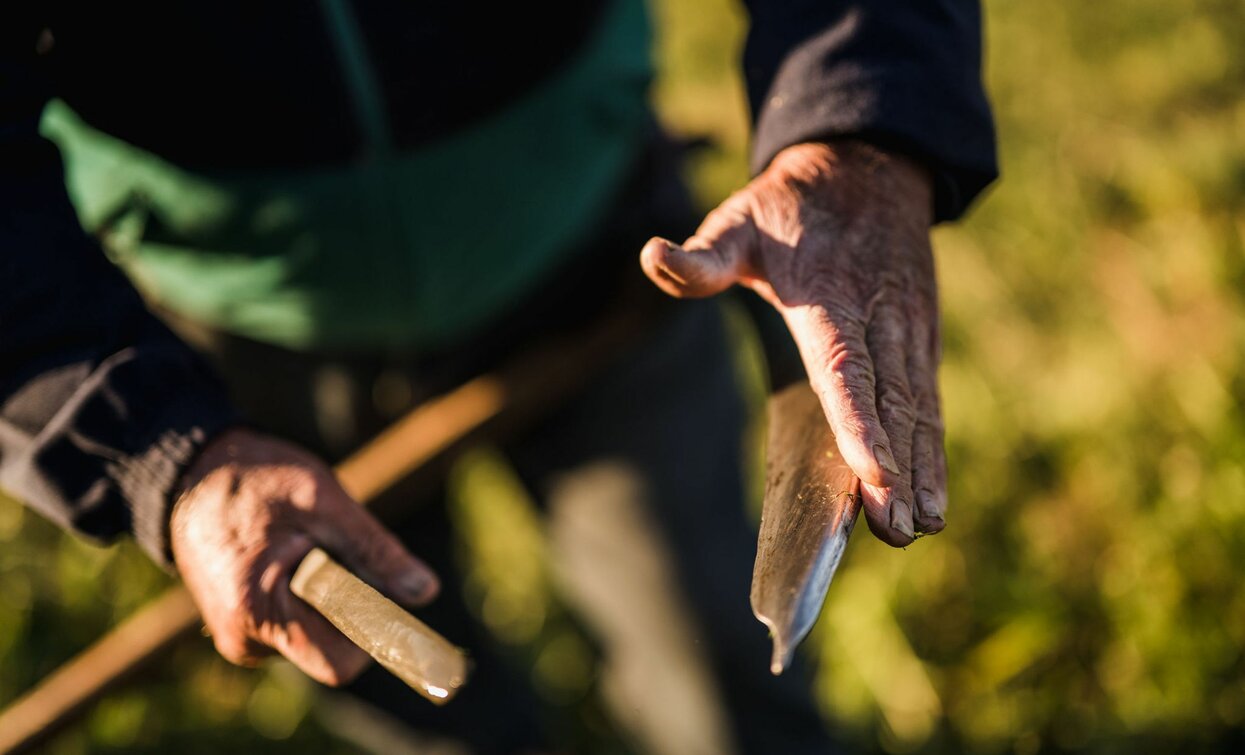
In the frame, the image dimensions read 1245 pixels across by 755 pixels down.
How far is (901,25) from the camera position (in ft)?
3.24

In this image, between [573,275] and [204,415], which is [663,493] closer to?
[573,275]

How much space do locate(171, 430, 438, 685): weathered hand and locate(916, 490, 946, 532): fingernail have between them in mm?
530

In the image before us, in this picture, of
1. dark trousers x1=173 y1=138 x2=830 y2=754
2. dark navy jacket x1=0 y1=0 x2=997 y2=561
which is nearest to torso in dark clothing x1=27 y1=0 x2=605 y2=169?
dark navy jacket x1=0 y1=0 x2=997 y2=561

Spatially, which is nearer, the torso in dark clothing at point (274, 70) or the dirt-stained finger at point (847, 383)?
the dirt-stained finger at point (847, 383)

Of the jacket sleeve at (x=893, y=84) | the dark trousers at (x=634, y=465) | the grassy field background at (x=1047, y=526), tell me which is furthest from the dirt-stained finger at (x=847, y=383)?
the grassy field background at (x=1047, y=526)

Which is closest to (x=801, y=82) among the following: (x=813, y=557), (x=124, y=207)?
(x=813, y=557)

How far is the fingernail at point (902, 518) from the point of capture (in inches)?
30.5

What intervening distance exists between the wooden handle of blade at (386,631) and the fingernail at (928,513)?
0.43 m

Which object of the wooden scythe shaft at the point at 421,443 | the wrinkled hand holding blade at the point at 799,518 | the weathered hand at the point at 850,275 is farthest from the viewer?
the wooden scythe shaft at the point at 421,443

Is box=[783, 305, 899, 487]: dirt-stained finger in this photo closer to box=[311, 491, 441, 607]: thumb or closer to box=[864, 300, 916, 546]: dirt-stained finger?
box=[864, 300, 916, 546]: dirt-stained finger

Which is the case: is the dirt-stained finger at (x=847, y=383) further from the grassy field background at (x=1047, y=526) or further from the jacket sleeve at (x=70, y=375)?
the grassy field background at (x=1047, y=526)

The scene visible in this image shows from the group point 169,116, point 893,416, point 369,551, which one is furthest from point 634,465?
point 169,116

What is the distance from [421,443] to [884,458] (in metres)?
0.97

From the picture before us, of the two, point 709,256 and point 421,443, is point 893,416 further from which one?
point 421,443
